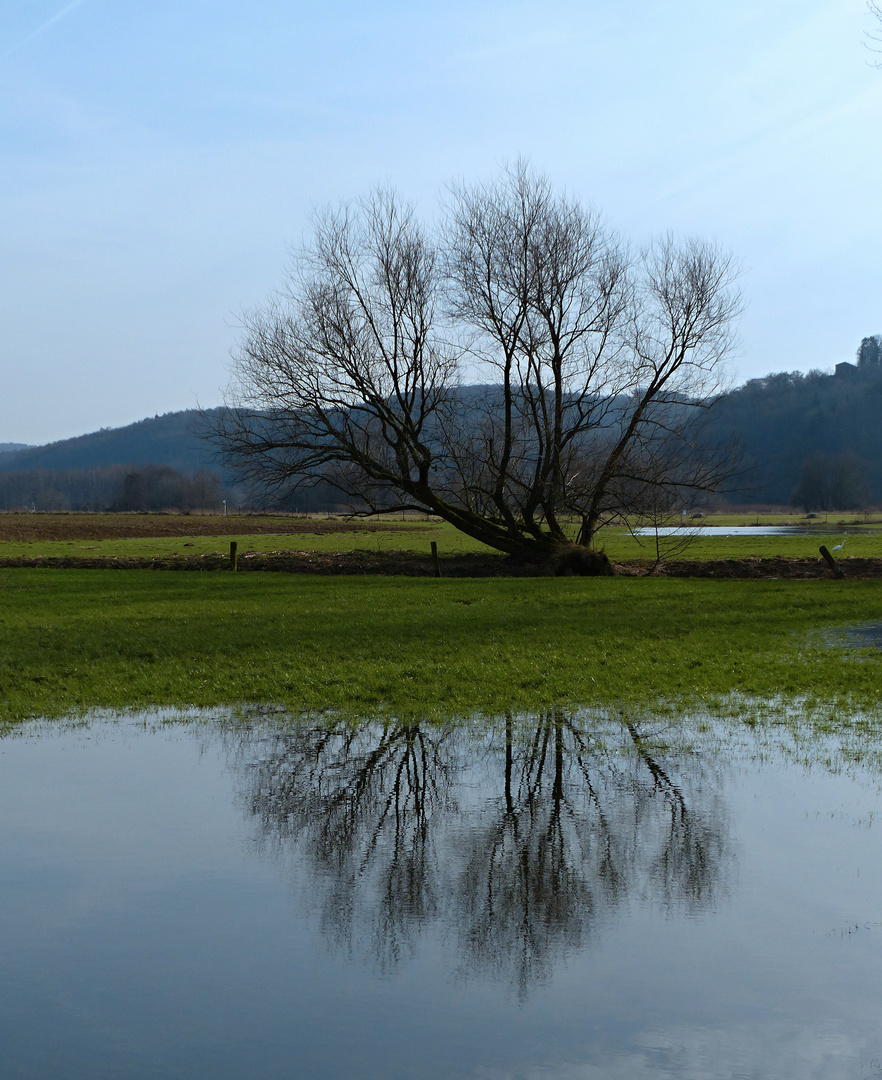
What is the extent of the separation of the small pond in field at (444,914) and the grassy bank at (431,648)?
2519 millimetres

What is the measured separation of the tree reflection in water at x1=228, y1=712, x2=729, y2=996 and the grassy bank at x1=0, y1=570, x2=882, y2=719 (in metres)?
1.64

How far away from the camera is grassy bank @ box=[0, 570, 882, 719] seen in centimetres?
1121

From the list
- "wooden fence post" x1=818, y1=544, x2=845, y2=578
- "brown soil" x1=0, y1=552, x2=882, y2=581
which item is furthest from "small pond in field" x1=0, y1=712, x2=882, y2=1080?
"brown soil" x1=0, y1=552, x2=882, y2=581

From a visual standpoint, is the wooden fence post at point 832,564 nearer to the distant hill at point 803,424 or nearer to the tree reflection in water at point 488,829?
the tree reflection in water at point 488,829

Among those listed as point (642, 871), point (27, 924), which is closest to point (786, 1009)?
point (642, 871)

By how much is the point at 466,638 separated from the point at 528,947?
10.9m

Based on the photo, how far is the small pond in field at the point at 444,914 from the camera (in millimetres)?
4020

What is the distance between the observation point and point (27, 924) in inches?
202

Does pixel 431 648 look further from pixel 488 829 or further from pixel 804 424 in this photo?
pixel 804 424

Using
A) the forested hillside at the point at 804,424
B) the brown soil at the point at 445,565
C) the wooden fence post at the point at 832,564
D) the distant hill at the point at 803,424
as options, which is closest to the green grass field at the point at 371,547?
the brown soil at the point at 445,565

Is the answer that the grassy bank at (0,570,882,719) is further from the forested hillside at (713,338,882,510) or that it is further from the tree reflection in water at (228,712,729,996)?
the forested hillside at (713,338,882,510)

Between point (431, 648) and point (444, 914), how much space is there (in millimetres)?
9404

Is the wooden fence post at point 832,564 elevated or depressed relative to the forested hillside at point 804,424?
depressed

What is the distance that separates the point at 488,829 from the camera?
659cm
